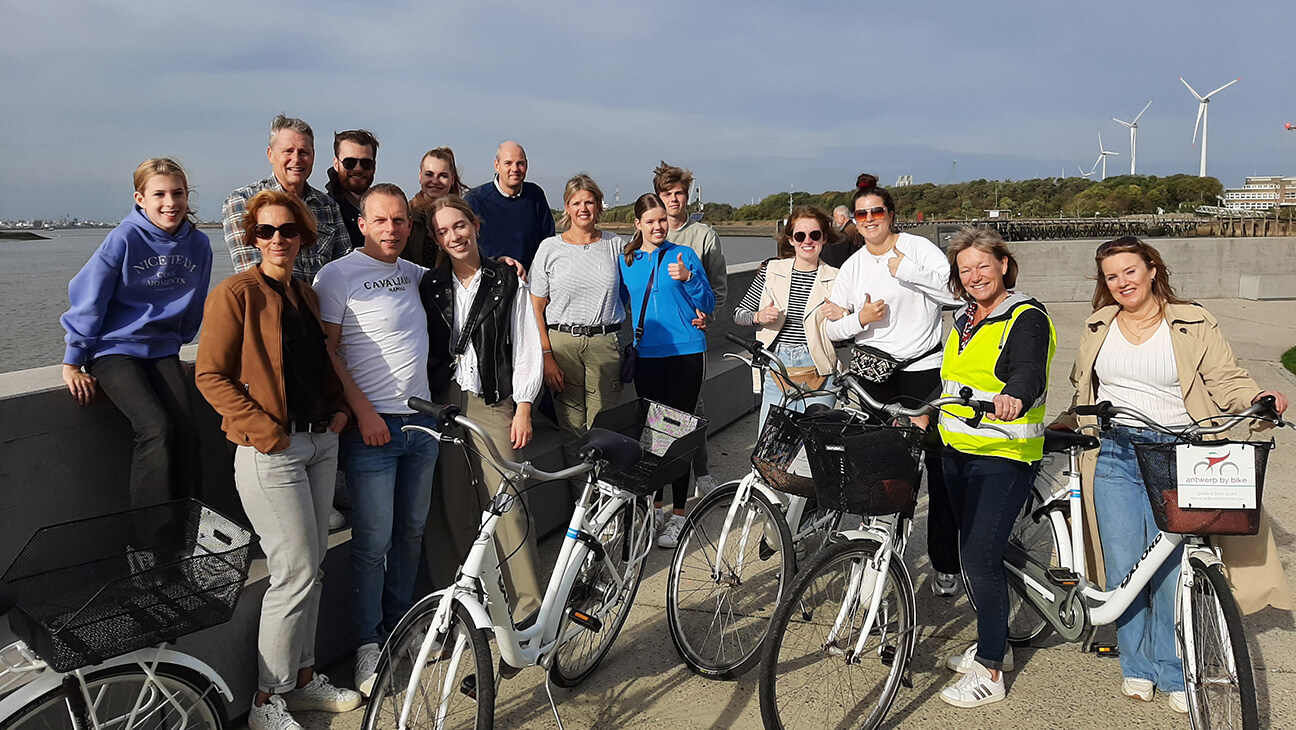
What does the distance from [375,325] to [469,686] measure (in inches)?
53.4

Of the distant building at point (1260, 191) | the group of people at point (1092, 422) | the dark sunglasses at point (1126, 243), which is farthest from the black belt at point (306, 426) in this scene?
the distant building at point (1260, 191)

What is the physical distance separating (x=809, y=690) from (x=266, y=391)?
2177 millimetres

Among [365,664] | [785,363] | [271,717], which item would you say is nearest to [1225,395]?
[785,363]

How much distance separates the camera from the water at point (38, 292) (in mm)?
16859

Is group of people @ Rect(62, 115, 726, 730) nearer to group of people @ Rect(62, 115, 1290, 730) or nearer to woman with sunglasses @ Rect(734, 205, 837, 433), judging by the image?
group of people @ Rect(62, 115, 1290, 730)

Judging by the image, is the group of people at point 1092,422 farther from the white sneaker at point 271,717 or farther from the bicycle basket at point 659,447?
the white sneaker at point 271,717

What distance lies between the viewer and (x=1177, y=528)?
2.89 meters

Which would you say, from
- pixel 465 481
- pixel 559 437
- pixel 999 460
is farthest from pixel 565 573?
pixel 559 437

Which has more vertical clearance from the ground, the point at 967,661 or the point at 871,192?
the point at 871,192

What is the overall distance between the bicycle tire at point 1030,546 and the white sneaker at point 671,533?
1.75 m

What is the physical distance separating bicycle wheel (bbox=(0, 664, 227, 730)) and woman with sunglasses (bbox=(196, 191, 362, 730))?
1.17ft

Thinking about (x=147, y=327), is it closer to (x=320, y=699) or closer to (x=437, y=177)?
(x=320, y=699)

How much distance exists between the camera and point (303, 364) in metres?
3.01

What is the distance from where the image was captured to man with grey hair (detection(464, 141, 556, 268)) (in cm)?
521
